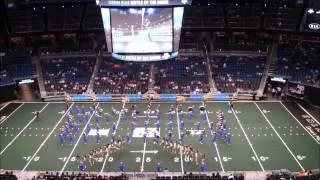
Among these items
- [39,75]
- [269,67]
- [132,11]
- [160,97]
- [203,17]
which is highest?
[132,11]

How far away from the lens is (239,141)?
32.3 meters

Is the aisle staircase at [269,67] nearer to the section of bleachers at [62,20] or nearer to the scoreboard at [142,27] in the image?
the scoreboard at [142,27]

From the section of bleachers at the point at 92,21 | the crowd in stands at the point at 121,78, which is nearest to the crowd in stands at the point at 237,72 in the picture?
the crowd in stands at the point at 121,78

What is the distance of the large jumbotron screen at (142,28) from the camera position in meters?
37.2

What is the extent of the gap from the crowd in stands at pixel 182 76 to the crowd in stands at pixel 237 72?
53.1 inches

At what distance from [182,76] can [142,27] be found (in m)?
9.92

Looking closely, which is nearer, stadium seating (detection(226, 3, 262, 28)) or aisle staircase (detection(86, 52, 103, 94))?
aisle staircase (detection(86, 52, 103, 94))

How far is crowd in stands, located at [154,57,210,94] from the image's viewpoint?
44.1m

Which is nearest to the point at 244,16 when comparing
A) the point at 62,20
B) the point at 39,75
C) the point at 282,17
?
the point at 282,17

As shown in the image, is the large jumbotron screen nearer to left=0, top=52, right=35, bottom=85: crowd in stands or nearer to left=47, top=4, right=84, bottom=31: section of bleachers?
left=47, top=4, right=84, bottom=31: section of bleachers

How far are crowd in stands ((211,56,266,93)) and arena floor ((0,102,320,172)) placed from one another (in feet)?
15.4

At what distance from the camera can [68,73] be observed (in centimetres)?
4703

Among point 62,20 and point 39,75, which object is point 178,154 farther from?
point 62,20

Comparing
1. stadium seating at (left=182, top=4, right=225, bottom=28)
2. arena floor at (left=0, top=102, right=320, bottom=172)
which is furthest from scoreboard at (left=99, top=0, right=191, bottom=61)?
stadium seating at (left=182, top=4, right=225, bottom=28)
